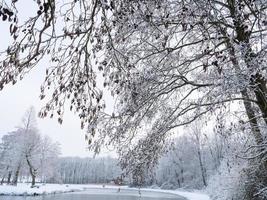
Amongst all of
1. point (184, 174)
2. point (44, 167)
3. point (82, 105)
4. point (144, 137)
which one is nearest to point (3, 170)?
point (44, 167)

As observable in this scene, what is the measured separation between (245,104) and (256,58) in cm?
270

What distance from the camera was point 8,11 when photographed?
7.55 feet

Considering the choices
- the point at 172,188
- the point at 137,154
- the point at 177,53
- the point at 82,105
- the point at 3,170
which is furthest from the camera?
the point at 172,188

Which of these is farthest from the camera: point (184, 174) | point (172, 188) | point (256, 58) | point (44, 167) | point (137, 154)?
point (172, 188)

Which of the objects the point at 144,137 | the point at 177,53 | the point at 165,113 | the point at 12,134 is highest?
the point at 12,134

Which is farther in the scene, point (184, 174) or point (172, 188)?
point (172, 188)

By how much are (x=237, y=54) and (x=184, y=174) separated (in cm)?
4698

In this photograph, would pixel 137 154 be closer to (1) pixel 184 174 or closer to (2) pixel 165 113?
(2) pixel 165 113

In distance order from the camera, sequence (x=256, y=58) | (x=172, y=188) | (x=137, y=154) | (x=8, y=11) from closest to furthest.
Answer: (x=8, y=11) < (x=256, y=58) < (x=137, y=154) < (x=172, y=188)

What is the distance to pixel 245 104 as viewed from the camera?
6645 mm

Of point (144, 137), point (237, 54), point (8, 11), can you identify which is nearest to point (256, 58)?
point (237, 54)

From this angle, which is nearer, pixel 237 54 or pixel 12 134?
pixel 237 54

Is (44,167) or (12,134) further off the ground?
(12,134)

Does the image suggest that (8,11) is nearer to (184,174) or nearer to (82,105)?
(82,105)
